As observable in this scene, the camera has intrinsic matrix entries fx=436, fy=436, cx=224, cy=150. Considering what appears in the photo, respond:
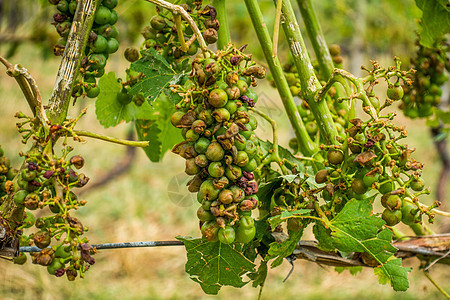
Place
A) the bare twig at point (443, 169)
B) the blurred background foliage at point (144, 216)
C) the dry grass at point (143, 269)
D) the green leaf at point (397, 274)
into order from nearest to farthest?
the green leaf at point (397, 274)
the blurred background foliage at point (144, 216)
the dry grass at point (143, 269)
the bare twig at point (443, 169)

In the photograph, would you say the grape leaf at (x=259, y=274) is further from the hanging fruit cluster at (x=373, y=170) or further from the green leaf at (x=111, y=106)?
the green leaf at (x=111, y=106)

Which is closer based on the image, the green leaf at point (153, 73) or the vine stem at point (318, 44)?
the green leaf at point (153, 73)

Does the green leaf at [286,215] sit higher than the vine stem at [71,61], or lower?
lower

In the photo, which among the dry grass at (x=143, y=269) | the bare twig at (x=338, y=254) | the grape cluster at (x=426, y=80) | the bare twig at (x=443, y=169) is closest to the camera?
the bare twig at (x=338, y=254)

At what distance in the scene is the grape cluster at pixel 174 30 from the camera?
73 centimetres

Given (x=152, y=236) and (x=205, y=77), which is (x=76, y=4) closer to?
(x=205, y=77)

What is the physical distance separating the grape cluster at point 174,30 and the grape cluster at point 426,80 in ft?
2.71

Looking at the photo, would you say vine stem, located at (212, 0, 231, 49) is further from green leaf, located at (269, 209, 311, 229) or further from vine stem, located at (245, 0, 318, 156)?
green leaf, located at (269, 209, 311, 229)

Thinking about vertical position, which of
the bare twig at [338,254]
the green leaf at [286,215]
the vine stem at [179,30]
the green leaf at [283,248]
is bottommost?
the bare twig at [338,254]

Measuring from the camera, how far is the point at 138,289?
3584 millimetres

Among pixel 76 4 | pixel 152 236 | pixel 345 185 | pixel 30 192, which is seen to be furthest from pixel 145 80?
pixel 152 236

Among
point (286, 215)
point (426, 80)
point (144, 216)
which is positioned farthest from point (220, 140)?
point (144, 216)

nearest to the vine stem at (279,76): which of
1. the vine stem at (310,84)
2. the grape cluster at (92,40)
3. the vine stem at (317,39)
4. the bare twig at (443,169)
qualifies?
the vine stem at (310,84)

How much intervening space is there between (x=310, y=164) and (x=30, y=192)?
55 cm
